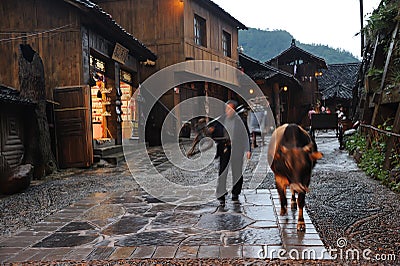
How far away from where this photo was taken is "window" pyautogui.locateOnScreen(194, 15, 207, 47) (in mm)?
19172

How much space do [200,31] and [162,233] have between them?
1633cm

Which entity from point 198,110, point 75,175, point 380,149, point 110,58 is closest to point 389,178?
point 380,149

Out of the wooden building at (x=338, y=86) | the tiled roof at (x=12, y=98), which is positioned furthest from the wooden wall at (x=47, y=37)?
the wooden building at (x=338, y=86)

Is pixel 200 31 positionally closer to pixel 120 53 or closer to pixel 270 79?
pixel 120 53

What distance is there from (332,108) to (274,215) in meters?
33.4

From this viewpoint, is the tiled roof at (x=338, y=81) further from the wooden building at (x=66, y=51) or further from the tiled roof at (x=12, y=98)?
the tiled roof at (x=12, y=98)

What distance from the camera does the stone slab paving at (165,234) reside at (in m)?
4.00

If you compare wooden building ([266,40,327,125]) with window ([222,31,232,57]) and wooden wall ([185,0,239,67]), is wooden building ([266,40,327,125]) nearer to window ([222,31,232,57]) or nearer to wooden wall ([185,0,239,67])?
wooden wall ([185,0,239,67])

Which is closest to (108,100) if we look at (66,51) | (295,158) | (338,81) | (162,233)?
(66,51)

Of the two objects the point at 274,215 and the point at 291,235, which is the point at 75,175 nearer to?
the point at 274,215

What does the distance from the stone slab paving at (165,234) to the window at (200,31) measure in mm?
14282

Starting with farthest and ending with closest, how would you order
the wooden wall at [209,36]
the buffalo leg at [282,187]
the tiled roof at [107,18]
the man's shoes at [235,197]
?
the wooden wall at [209,36] < the tiled roof at [107,18] < the man's shoes at [235,197] < the buffalo leg at [282,187]

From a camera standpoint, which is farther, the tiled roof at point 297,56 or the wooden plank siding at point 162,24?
the tiled roof at point 297,56

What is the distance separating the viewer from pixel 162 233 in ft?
15.4
